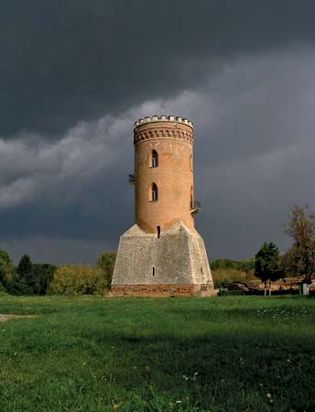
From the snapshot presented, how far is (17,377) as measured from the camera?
6.93 meters

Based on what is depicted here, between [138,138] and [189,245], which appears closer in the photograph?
[189,245]

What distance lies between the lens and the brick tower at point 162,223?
3719 centimetres

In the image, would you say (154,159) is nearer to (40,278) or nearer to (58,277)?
(58,277)

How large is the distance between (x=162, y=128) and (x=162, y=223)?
731 cm

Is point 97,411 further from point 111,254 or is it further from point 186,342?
point 111,254

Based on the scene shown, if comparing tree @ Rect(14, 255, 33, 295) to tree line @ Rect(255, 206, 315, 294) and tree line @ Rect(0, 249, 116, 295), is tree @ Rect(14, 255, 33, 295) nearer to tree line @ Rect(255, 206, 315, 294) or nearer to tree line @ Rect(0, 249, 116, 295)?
tree line @ Rect(0, 249, 116, 295)

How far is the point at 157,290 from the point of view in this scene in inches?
1459

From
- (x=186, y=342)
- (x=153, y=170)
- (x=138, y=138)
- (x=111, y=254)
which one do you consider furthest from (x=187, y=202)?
(x=186, y=342)

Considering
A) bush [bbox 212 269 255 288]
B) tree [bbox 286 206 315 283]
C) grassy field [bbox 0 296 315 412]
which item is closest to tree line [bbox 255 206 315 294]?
tree [bbox 286 206 315 283]

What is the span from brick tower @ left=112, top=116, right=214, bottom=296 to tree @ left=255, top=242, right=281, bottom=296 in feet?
36.4

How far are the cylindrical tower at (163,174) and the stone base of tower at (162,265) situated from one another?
0.96 metres

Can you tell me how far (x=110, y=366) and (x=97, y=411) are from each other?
8.12 ft

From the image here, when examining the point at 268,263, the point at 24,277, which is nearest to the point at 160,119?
the point at 268,263

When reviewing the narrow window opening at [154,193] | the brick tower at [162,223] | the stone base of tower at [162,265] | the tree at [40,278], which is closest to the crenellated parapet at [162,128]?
the brick tower at [162,223]
